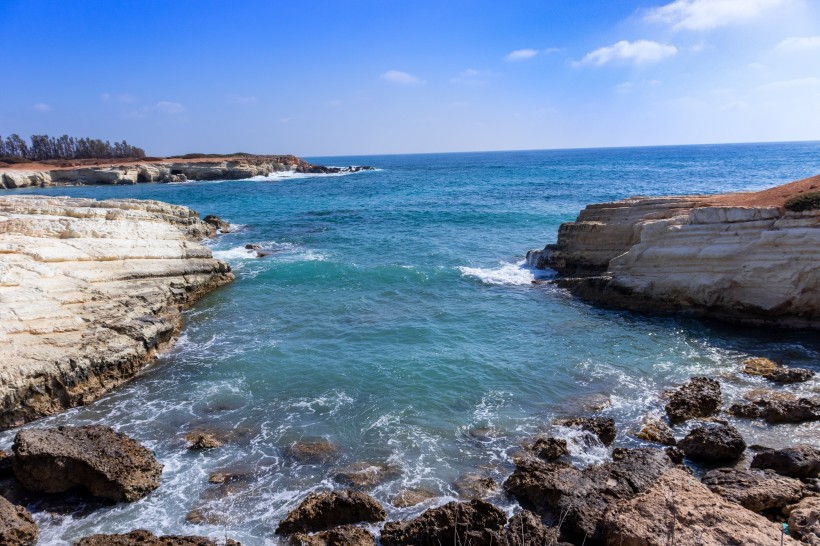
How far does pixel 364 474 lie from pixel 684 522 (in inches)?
218

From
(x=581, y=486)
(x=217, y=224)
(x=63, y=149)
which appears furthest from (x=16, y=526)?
(x=63, y=149)

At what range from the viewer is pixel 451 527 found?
319 inches

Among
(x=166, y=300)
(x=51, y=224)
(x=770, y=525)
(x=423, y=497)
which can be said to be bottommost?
(x=423, y=497)

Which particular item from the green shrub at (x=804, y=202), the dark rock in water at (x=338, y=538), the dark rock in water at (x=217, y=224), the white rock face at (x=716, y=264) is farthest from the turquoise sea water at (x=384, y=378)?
the dark rock in water at (x=217, y=224)

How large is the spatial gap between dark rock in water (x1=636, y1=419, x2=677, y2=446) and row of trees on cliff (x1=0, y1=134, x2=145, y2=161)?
12214 cm

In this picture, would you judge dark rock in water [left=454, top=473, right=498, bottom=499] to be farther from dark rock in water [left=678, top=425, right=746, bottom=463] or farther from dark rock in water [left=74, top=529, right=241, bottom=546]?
dark rock in water [left=678, top=425, right=746, bottom=463]

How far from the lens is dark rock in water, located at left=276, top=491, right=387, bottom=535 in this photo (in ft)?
28.1

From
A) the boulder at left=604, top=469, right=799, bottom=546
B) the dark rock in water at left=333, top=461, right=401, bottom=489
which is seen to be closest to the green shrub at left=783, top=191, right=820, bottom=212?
the boulder at left=604, top=469, right=799, bottom=546

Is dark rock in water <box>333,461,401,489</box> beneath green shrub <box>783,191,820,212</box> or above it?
beneath

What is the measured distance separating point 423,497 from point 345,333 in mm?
8759

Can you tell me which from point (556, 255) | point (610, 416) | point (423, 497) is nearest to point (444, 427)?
point (423, 497)

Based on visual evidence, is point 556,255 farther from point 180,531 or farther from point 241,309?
point 180,531

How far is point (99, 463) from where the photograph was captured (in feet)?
30.7

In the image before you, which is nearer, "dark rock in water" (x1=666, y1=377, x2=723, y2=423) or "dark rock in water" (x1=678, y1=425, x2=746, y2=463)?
"dark rock in water" (x1=678, y1=425, x2=746, y2=463)
